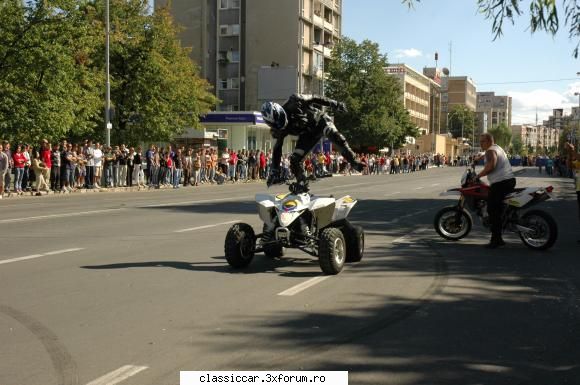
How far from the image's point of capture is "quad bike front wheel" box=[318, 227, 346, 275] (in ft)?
26.8

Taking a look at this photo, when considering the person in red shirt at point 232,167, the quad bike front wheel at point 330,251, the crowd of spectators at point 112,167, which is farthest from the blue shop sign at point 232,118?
the quad bike front wheel at point 330,251

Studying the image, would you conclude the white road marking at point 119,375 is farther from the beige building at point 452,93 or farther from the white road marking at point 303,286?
the beige building at point 452,93

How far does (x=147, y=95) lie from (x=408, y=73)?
89281 millimetres

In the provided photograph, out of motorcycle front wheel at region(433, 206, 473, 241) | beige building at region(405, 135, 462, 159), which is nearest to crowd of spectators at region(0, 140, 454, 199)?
motorcycle front wheel at region(433, 206, 473, 241)

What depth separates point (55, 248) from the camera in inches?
411

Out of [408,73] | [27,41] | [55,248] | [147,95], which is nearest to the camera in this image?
[55,248]

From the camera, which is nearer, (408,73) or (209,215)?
(209,215)

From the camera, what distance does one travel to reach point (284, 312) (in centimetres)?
638

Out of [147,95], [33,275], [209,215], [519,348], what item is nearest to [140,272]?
[33,275]

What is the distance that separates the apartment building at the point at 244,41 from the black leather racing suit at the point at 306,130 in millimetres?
63547

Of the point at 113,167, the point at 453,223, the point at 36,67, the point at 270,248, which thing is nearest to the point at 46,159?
the point at 113,167

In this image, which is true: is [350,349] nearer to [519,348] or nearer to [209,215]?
[519,348]

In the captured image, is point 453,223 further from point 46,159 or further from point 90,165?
point 90,165

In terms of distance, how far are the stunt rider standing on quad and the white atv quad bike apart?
0.32 m
